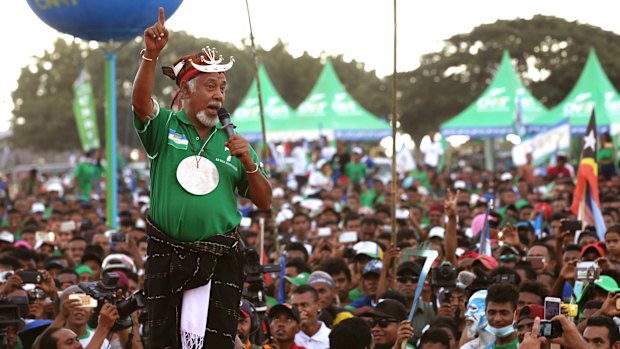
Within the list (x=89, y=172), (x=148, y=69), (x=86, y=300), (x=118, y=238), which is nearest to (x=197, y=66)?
Answer: (x=148, y=69)

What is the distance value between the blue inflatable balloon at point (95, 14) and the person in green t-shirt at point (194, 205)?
4598mm

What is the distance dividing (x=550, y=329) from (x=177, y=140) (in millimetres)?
2066

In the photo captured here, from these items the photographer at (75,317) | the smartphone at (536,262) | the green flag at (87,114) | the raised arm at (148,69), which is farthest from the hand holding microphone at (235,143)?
the green flag at (87,114)

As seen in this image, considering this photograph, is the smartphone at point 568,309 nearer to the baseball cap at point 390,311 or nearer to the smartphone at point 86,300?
the baseball cap at point 390,311

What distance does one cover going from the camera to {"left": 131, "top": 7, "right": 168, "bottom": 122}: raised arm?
5.43 meters

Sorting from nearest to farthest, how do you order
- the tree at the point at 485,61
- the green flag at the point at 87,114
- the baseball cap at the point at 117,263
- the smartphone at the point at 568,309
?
the smartphone at the point at 568,309
the baseball cap at the point at 117,263
the green flag at the point at 87,114
the tree at the point at 485,61

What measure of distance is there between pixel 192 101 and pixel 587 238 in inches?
281

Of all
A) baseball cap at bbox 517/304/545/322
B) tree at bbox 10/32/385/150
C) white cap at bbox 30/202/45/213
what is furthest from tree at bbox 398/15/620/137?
baseball cap at bbox 517/304/545/322

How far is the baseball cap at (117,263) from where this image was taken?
1128cm

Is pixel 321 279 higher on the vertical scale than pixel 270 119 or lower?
lower

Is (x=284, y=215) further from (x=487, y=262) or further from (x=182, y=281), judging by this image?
(x=182, y=281)

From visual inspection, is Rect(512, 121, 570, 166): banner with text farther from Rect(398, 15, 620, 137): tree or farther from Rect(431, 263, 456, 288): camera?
Rect(398, 15, 620, 137): tree

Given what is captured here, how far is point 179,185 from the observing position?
5.63m

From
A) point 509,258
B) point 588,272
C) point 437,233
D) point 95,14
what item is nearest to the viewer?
point 588,272
